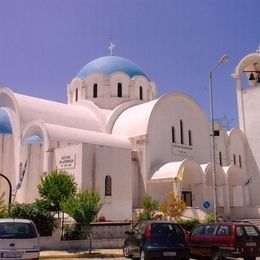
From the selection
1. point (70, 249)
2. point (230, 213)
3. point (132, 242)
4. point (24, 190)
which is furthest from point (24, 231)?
point (230, 213)

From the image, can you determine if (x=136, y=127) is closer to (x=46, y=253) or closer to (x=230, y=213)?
(x=230, y=213)

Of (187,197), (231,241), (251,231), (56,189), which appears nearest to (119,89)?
(187,197)

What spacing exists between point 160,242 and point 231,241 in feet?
7.40

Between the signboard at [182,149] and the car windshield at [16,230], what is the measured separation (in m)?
19.6

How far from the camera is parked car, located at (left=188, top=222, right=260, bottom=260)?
462 inches

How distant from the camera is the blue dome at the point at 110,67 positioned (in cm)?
3475

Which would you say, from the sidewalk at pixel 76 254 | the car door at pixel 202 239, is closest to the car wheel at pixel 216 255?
the car door at pixel 202 239

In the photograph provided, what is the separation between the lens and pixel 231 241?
38.7 ft

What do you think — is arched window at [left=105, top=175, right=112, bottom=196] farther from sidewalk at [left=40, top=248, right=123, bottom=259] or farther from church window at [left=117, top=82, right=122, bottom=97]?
church window at [left=117, top=82, right=122, bottom=97]

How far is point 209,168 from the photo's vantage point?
27.1 meters

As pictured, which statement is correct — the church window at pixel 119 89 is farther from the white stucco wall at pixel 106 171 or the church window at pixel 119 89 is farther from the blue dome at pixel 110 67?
the white stucco wall at pixel 106 171

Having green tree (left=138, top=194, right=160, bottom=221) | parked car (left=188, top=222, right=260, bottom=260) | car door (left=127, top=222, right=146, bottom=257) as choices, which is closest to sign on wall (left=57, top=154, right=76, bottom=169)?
green tree (left=138, top=194, right=160, bottom=221)

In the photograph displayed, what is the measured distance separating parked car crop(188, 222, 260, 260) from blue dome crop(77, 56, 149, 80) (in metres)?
23.6

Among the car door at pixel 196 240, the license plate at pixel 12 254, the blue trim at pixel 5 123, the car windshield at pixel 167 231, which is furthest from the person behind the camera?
the blue trim at pixel 5 123
